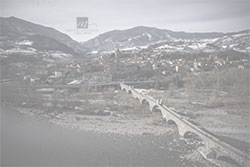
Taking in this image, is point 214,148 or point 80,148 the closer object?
point 214,148

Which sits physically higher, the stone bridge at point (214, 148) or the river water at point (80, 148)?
the stone bridge at point (214, 148)

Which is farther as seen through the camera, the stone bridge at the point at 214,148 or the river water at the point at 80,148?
the river water at the point at 80,148

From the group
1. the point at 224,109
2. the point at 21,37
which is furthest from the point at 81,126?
the point at 21,37

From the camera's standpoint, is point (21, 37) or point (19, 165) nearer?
point (19, 165)

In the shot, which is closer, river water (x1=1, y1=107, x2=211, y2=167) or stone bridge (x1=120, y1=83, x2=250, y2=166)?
stone bridge (x1=120, y1=83, x2=250, y2=166)

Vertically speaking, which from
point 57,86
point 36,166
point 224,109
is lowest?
point 36,166

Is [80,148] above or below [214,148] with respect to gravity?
below

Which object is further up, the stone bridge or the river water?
the stone bridge

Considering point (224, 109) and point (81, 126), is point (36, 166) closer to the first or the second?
point (81, 126)
